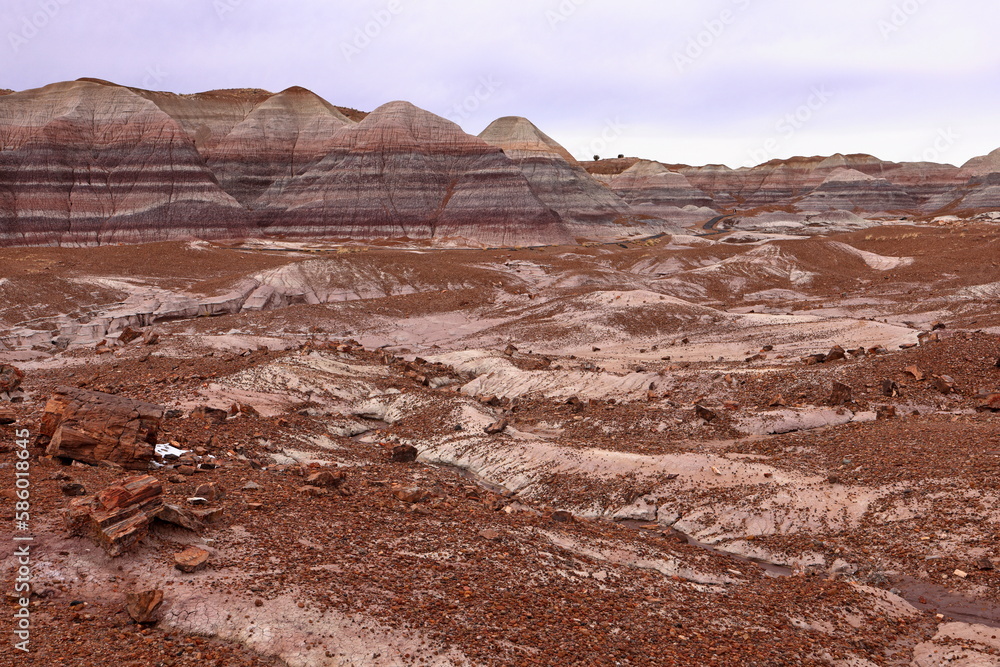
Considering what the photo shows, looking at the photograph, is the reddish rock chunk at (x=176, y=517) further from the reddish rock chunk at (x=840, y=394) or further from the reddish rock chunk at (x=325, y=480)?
the reddish rock chunk at (x=840, y=394)

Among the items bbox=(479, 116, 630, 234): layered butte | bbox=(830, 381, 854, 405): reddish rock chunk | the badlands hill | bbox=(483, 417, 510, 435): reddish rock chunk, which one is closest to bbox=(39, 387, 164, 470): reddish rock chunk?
bbox=(483, 417, 510, 435): reddish rock chunk

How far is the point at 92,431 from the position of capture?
35.0ft

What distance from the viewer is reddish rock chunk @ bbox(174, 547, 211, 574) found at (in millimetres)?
7530

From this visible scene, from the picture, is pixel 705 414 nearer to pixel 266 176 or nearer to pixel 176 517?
pixel 176 517

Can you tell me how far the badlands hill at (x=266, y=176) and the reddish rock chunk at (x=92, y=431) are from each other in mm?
63055

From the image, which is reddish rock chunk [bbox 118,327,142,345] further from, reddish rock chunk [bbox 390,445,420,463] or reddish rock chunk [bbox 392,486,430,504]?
reddish rock chunk [bbox 392,486,430,504]

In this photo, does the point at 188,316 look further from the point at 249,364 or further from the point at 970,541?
the point at 970,541

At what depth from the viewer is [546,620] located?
25.7 feet

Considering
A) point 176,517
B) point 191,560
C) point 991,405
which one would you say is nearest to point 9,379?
point 176,517

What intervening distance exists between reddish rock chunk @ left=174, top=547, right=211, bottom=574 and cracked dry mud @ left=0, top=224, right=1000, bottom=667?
98 mm

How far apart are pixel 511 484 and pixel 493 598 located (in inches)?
257

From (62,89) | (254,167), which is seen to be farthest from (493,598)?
(62,89)

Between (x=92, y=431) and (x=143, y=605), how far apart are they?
489 cm

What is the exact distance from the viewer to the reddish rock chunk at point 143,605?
671 cm
